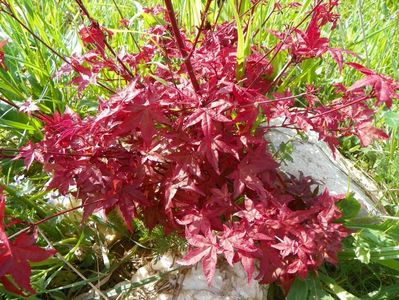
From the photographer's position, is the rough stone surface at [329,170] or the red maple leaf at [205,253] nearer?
the red maple leaf at [205,253]

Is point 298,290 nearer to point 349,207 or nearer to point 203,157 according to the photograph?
point 349,207

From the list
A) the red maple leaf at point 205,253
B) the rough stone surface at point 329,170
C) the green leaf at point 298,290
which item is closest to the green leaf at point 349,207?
the rough stone surface at point 329,170

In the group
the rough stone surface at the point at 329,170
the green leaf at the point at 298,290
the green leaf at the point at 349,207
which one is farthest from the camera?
the rough stone surface at the point at 329,170

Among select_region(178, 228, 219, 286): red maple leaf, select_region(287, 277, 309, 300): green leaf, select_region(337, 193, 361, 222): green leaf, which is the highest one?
select_region(178, 228, 219, 286): red maple leaf

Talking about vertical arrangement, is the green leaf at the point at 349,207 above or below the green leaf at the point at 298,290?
above

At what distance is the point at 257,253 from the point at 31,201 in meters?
0.76

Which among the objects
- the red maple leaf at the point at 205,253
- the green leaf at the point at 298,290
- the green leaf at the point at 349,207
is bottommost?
the green leaf at the point at 298,290

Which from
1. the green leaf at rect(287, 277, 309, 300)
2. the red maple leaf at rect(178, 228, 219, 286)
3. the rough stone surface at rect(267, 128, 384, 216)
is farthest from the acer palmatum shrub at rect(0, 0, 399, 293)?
the rough stone surface at rect(267, 128, 384, 216)

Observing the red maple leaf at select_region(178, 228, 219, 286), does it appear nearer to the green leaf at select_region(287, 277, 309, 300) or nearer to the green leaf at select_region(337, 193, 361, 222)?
the green leaf at select_region(287, 277, 309, 300)

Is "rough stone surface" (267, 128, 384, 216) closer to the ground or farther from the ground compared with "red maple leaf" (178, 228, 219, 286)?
closer to the ground

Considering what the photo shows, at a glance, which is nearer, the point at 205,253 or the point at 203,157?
the point at 205,253

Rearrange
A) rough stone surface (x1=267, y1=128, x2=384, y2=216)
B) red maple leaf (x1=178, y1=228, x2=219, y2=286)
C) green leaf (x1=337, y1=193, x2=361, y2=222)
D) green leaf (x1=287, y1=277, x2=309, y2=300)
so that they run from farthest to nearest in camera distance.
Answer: rough stone surface (x1=267, y1=128, x2=384, y2=216)
green leaf (x1=337, y1=193, x2=361, y2=222)
green leaf (x1=287, y1=277, x2=309, y2=300)
red maple leaf (x1=178, y1=228, x2=219, y2=286)

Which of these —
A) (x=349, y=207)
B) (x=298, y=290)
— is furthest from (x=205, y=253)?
(x=349, y=207)

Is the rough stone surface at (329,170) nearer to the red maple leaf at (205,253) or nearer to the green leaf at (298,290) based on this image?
the green leaf at (298,290)
